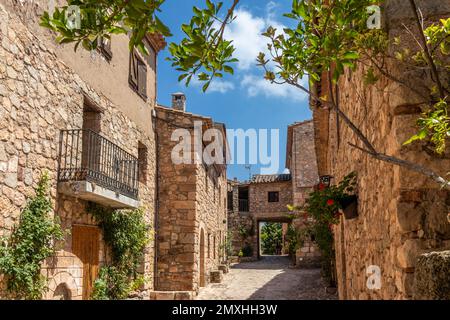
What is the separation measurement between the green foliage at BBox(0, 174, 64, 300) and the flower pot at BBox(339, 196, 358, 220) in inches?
164

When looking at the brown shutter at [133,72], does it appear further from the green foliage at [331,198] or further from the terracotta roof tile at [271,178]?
the terracotta roof tile at [271,178]

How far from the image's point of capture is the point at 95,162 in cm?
780

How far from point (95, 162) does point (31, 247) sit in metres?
2.00

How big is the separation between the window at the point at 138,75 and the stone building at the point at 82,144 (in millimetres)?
26

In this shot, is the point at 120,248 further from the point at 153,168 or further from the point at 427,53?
the point at 427,53

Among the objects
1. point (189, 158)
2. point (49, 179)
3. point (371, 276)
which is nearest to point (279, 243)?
point (189, 158)

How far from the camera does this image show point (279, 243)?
1510 inches

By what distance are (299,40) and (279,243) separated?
120 ft

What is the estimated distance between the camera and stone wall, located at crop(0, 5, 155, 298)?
593cm

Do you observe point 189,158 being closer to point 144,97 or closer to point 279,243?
point 144,97

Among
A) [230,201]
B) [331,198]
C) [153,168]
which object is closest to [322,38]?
[331,198]

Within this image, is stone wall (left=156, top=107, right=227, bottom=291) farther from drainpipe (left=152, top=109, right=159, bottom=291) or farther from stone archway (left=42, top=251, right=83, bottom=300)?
stone archway (left=42, top=251, right=83, bottom=300)

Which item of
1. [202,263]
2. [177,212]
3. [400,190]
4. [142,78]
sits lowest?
[202,263]

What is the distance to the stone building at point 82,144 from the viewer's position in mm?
6148
